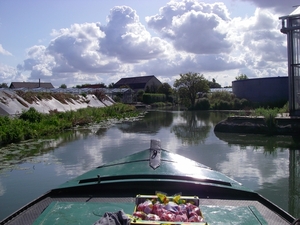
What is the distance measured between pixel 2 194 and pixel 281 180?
5.73m

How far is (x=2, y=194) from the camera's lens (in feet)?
22.0

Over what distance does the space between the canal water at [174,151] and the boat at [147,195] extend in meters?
2.36

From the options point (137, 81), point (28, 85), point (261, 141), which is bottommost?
point (261, 141)

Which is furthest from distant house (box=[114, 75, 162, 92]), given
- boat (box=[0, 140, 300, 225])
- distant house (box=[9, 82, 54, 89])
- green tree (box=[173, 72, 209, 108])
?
boat (box=[0, 140, 300, 225])

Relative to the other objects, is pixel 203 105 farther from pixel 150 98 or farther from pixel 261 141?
pixel 261 141

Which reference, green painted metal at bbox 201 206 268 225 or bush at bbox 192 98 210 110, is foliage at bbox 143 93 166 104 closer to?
bush at bbox 192 98 210 110

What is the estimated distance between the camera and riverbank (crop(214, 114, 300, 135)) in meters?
14.9

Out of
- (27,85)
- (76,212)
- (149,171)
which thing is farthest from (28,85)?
(76,212)

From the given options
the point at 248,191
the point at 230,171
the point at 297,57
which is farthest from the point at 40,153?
the point at 297,57

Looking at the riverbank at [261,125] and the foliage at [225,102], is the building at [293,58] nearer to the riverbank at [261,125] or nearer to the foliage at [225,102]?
the riverbank at [261,125]

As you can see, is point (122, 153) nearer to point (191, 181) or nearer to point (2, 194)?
point (2, 194)

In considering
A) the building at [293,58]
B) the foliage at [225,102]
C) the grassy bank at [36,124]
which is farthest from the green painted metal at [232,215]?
the foliage at [225,102]

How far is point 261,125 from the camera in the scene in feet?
51.6

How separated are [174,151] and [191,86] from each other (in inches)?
1485
